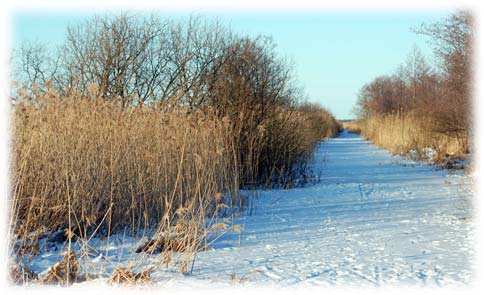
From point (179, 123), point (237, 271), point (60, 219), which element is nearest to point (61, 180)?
point (60, 219)

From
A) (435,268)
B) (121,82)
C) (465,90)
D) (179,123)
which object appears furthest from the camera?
(121,82)

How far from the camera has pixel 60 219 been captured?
500 cm

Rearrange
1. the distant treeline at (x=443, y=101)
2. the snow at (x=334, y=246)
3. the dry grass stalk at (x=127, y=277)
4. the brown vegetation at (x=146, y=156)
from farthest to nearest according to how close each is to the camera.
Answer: the distant treeline at (x=443, y=101), the brown vegetation at (x=146, y=156), the snow at (x=334, y=246), the dry grass stalk at (x=127, y=277)

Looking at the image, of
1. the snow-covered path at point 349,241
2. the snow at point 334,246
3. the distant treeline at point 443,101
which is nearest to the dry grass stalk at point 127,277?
the snow at point 334,246

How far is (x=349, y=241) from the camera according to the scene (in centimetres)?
483

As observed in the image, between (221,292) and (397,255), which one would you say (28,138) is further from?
(397,255)

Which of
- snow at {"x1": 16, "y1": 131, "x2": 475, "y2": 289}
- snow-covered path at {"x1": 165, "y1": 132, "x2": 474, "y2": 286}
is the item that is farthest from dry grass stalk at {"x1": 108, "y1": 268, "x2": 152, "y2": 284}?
snow-covered path at {"x1": 165, "y1": 132, "x2": 474, "y2": 286}

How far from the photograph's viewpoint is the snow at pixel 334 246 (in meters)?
3.66

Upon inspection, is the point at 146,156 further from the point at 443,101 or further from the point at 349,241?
the point at 443,101

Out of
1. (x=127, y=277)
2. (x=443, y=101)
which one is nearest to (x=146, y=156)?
(x=127, y=277)

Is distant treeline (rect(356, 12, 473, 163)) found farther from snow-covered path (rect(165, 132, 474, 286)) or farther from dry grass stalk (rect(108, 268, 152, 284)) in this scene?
dry grass stalk (rect(108, 268, 152, 284))

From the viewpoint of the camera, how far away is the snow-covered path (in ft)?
12.2

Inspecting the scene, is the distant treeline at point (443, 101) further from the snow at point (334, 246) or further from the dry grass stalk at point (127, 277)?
the dry grass stalk at point (127, 277)

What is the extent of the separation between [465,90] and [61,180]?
695 cm
